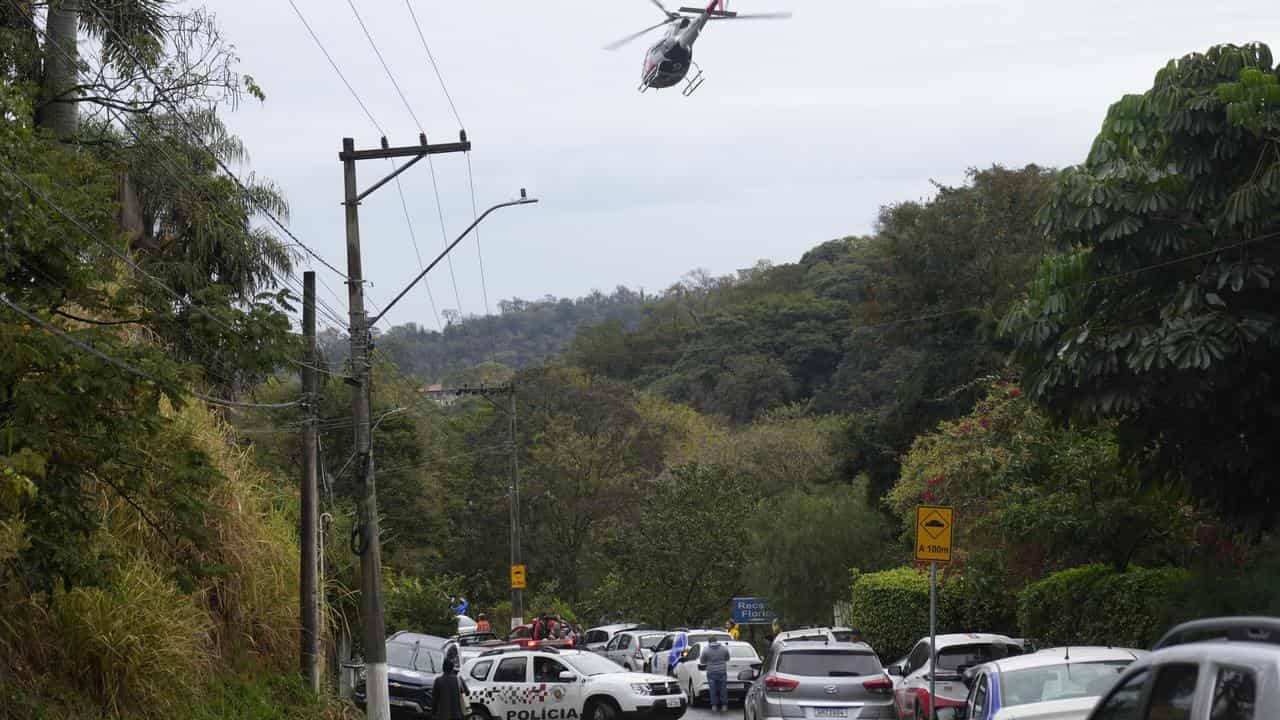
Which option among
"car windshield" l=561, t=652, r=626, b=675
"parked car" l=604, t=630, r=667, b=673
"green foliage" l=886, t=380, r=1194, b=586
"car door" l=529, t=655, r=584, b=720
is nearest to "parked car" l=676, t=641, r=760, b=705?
"parked car" l=604, t=630, r=667, b=673

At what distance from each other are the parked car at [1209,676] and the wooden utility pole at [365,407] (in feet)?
57.7

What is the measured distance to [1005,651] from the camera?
20.8 meters

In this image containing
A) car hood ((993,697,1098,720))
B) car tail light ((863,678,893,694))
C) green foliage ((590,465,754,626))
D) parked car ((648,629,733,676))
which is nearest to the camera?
car hood ((993,697,1098,720))

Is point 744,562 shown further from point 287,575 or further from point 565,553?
point 287,575

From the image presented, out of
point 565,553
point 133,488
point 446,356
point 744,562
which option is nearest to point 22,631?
point 133,488

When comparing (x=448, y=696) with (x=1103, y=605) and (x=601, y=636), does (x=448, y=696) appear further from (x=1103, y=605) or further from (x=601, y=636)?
(x=601, y=636)

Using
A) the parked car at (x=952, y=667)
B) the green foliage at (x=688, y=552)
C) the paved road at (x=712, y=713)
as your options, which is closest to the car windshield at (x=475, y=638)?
the paved road at (x=712, y=713)

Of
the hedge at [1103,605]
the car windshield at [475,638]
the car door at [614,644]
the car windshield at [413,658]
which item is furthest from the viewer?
the car door at [614,644]

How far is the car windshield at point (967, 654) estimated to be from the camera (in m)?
20.6

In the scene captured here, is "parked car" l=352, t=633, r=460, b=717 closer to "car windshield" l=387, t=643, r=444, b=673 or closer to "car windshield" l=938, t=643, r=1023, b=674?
"car windshield" l=387, t=643, r=444, b=673

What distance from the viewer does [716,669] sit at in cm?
2800

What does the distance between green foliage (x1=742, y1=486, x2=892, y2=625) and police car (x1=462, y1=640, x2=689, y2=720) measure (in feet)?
73.4

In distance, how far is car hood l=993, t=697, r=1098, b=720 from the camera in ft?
41.3

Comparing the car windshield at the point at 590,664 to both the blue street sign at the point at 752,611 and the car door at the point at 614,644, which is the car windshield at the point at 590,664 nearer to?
the car door at the point at 614,644
